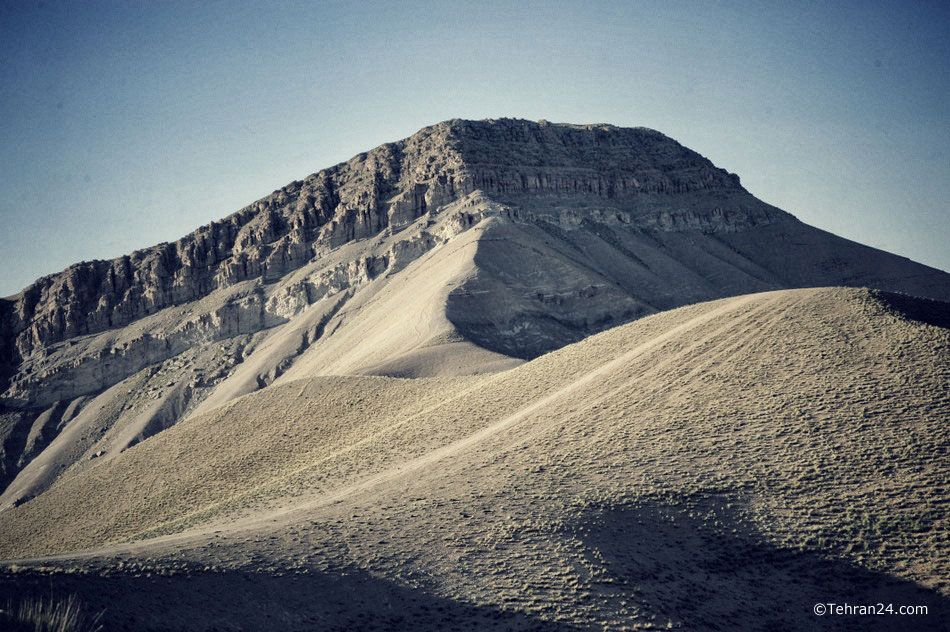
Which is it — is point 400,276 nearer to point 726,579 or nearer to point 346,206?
point 346,206

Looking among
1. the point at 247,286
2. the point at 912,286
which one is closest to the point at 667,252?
the point at 912,286

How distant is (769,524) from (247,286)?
108m

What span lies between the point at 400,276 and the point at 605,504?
78.4 meters

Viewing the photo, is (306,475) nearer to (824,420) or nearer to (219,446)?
(219,446)

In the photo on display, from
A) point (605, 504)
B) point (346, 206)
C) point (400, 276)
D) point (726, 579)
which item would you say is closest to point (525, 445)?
point (605, 504)

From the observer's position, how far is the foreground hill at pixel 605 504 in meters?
17.0

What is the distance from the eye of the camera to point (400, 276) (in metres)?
97.6

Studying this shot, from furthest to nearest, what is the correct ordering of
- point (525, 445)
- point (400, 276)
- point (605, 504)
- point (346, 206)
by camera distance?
1. point (346, 206)
2. point (400, 276)
3. point (525, 445)
4. point (605, 504)

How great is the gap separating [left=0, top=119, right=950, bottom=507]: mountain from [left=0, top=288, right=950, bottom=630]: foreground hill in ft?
99.6

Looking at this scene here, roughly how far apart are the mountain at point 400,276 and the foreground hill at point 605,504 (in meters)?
30.4

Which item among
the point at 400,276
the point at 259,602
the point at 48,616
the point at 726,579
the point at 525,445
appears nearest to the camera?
the point at 48,616

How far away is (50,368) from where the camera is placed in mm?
110125

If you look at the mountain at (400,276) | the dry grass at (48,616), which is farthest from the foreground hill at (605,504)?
the mountain at (400,276)

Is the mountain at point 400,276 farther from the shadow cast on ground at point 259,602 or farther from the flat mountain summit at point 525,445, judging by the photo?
the shadow cast on ground at point 259,602
